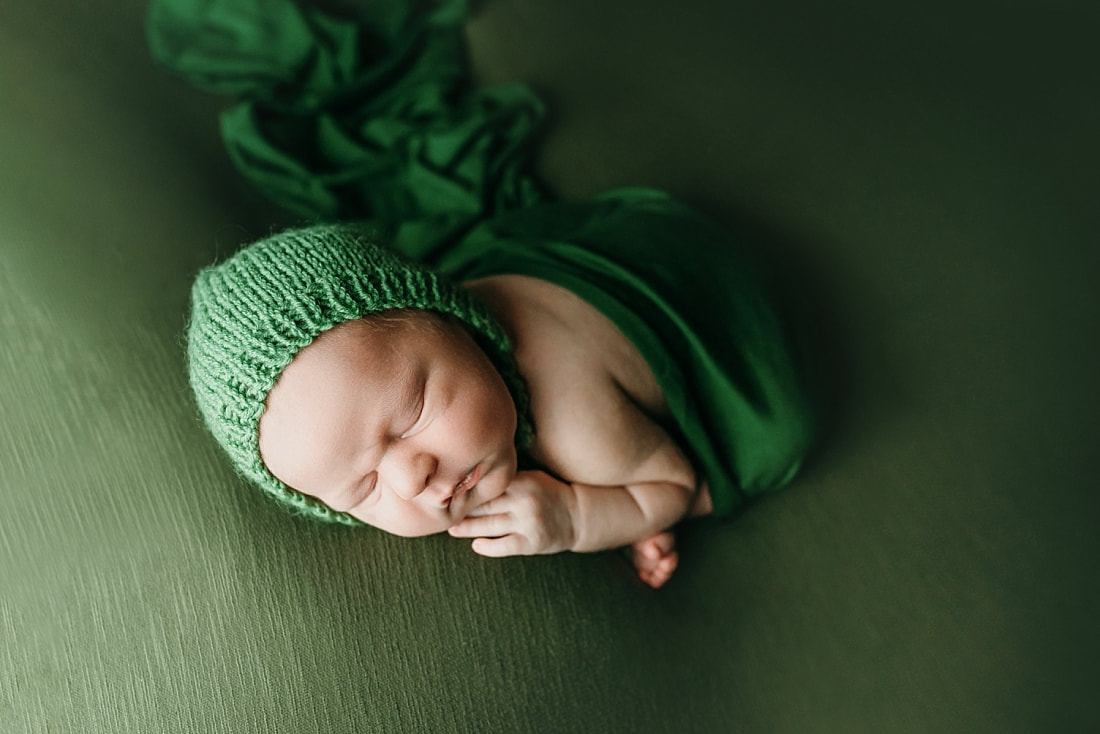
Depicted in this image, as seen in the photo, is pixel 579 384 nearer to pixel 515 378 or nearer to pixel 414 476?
pixel 515 378

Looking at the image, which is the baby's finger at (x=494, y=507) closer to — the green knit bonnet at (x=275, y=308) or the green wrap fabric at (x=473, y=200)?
the green knit bonnet at (x=275, y=308)

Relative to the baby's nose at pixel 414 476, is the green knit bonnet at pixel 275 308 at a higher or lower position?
higher

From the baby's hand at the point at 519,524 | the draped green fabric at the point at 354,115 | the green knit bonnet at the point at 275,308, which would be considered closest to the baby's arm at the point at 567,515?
the baby's hand at the point at 519,524

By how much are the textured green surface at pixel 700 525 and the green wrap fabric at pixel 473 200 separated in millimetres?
60

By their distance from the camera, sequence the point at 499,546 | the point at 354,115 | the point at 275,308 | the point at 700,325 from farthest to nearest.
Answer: the point at 354,115 → the point at 700,325 → the point at 499,546 → the point at 275,308

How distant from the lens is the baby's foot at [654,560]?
0.82 meters

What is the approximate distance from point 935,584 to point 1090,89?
28.6 inches

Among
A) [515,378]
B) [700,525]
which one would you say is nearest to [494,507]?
[515,378]

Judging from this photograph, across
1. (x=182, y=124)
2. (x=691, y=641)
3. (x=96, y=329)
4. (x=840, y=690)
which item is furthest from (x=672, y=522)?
(x=182, y=124)

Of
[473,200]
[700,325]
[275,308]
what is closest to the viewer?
[275,308]

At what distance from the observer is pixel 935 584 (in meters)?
0.83

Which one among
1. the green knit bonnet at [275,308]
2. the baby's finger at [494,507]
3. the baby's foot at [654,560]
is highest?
the green knit bonnet at [275,308]

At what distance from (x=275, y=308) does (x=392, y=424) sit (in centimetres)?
13

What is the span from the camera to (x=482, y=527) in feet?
2.44
